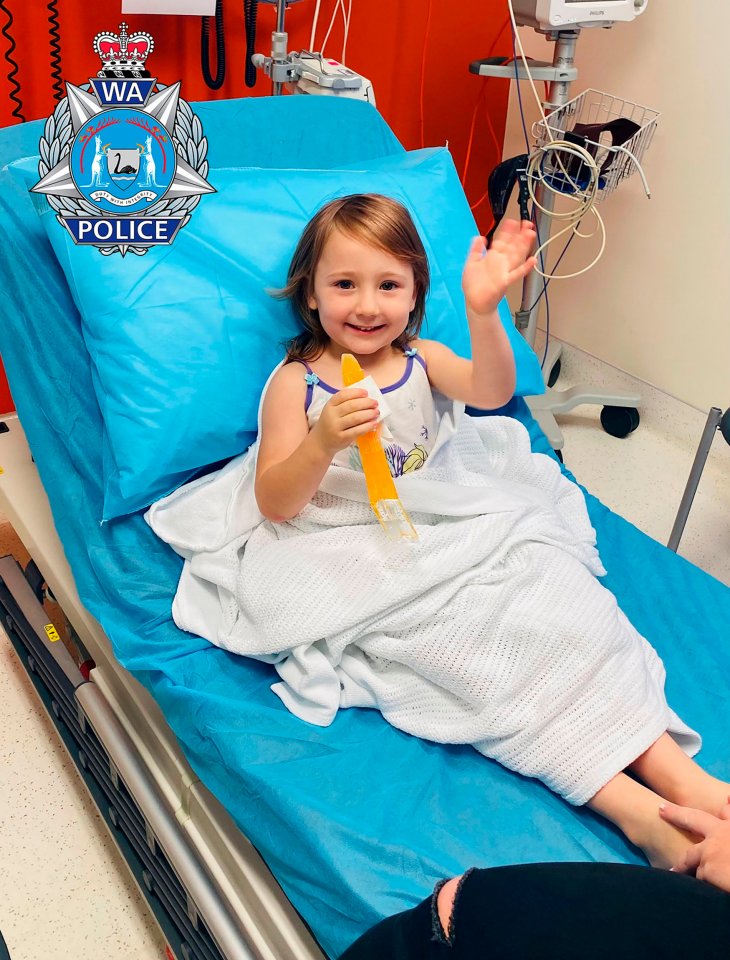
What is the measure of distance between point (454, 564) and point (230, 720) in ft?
1.16

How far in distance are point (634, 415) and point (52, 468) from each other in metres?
1.70

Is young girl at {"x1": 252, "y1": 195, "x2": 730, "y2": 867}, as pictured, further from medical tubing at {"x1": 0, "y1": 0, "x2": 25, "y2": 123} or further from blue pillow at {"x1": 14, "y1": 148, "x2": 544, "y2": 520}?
medical tubing at {"x1": 0, "y1": 0, "x2": 25, "y2": 123}

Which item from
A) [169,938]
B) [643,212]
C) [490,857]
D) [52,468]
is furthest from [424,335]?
[643,212]

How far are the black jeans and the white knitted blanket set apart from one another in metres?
0.29

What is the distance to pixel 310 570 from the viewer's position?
1.26 m

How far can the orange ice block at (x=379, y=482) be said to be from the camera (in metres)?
1.25

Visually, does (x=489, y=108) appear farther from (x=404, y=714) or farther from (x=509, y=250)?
(x=404, y=714)

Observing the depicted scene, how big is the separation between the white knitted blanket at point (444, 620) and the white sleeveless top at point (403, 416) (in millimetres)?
51

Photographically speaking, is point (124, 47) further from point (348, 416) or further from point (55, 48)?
point (348, 416)

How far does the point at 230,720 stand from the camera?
1.18 m

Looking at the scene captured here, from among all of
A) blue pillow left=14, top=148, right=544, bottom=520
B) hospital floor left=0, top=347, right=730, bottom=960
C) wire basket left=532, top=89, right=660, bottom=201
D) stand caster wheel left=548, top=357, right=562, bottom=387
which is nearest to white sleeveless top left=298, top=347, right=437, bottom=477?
blue pillow left=14, top=148, right=544, bottom=520

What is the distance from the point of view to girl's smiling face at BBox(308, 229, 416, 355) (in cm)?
132

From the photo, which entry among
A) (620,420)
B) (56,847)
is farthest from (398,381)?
(620,420)

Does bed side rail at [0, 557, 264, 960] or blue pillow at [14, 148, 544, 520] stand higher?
blue pillow at [14, 148, 544, 520]
